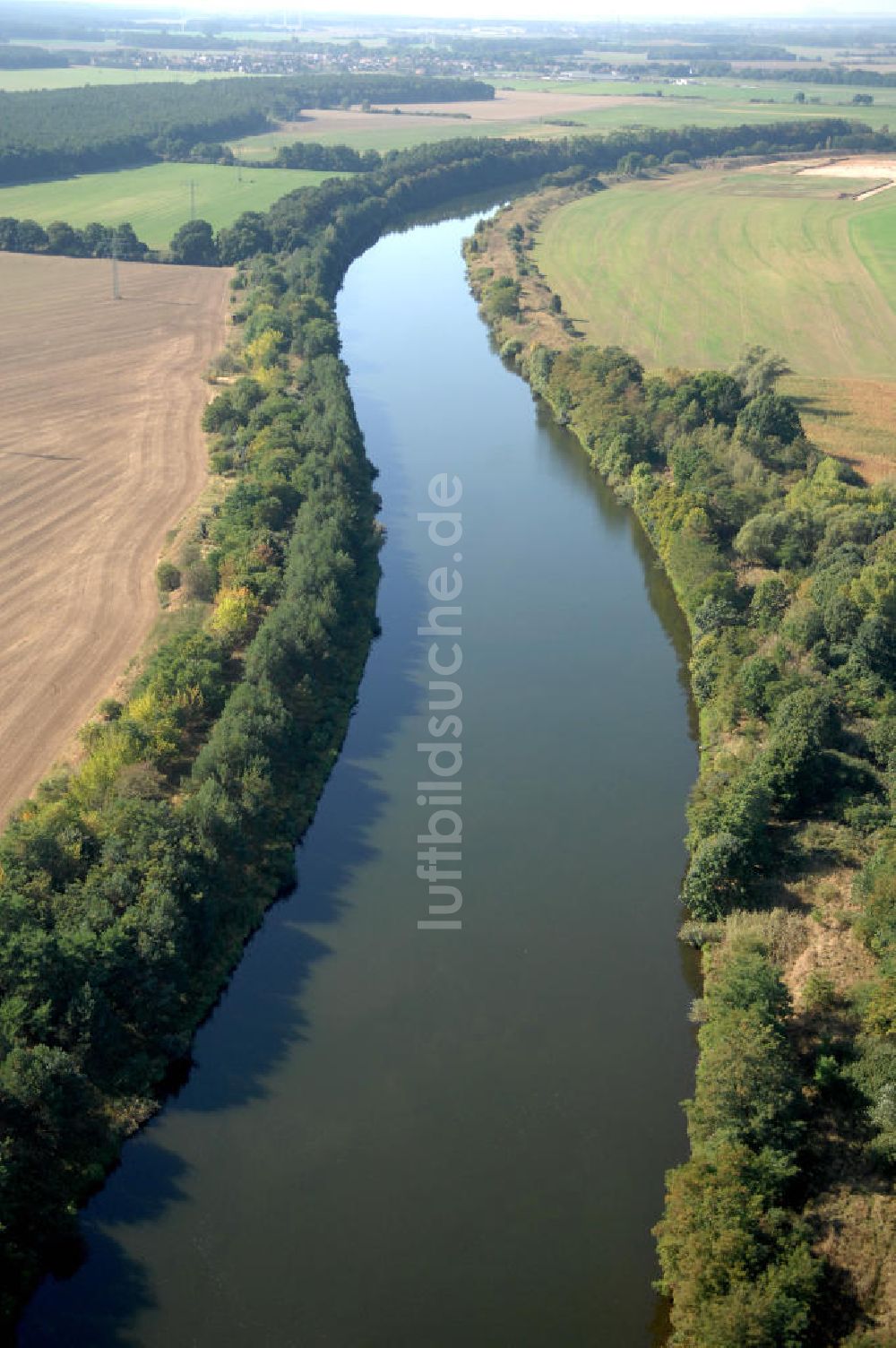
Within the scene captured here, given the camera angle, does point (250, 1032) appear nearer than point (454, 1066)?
No

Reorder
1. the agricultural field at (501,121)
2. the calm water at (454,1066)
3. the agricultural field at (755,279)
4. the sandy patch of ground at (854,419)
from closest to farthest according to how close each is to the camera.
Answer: the calm water at (454,1066) < the sandy patch of ground at (854,419) < the agricultural field at (755,279) < the agricultural field at (501,121)

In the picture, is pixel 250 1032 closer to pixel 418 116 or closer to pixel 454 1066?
pixel 454 1066

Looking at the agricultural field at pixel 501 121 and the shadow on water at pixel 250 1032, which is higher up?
the agricultural field at pixel 501 121

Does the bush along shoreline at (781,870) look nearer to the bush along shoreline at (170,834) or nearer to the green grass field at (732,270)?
the bush along shoreline at (170,834)

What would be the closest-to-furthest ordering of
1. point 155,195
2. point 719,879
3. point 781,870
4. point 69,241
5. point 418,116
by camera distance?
point 719,879 → point 781,870 → point 69,241 → point 155,195 → point 418,116

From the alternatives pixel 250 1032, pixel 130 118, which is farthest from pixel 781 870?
pixel 130 118

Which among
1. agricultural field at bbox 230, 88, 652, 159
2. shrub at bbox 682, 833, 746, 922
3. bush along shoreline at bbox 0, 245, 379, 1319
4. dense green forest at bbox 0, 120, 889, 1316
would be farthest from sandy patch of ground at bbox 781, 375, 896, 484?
agricultural field at bbox 230, 88, 652, 159

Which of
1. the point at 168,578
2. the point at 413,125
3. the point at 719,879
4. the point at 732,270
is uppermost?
the point at 413,125

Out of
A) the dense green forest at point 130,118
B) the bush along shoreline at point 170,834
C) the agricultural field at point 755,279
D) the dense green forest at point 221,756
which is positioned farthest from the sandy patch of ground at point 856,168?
the bush along shoreline at point 170,834
